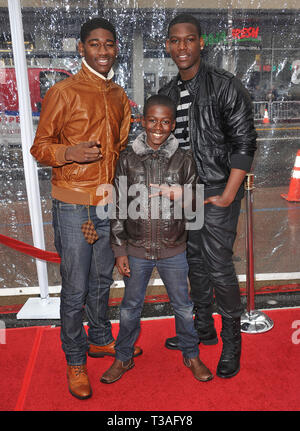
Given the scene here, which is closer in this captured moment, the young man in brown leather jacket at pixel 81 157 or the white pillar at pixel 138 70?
the young man in brown leather jacket at pixel 81 157

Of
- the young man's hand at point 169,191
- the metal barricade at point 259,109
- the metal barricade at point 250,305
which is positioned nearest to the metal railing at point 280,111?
the metal barricade at point 259,109

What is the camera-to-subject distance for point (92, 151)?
1.83 metres

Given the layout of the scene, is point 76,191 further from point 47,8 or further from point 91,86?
point 47,8

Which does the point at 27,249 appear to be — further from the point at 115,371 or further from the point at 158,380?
the point at 158,380

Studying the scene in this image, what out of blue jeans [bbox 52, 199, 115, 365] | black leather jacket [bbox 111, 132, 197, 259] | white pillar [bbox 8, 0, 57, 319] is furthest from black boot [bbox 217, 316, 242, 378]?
white pillar [bbox 8, 0, 57, 319]

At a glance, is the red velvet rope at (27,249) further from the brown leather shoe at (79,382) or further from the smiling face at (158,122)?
the smiling face at (158,122)

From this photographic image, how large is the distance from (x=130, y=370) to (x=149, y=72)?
213 cm

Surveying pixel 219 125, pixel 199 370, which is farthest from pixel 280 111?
pixel 199 370

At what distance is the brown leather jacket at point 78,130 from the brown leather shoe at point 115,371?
Result: 0.95m

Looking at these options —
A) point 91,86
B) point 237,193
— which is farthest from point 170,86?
point 237,193

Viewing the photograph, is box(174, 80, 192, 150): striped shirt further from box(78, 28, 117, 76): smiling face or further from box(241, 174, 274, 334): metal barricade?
box(241, 174, 274, 334): metal barricade

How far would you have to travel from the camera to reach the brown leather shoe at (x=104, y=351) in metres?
2.52

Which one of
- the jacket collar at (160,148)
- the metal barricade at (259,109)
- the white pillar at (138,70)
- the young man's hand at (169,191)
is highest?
the white pillar at (138,70)

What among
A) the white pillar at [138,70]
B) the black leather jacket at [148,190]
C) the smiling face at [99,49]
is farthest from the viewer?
the white pillar at [138,70]
